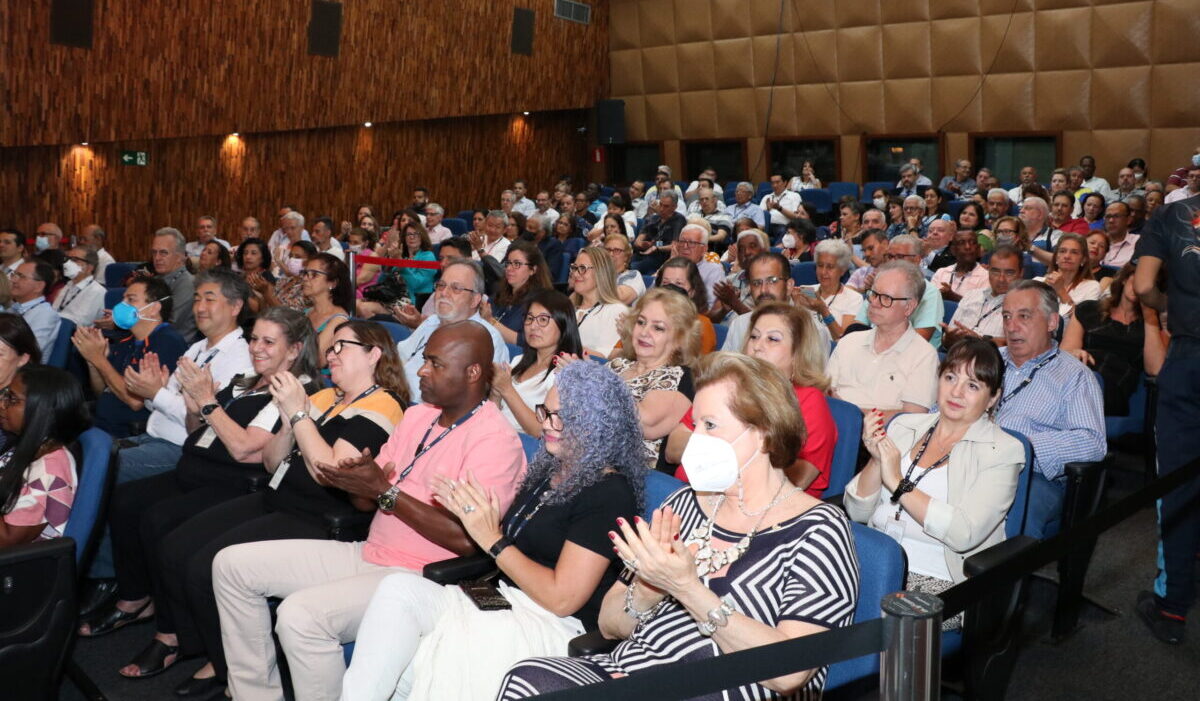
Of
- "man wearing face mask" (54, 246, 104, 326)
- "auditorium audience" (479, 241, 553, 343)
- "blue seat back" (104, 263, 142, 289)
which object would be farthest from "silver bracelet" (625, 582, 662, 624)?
"blue seat back" (104, 263, 142, 289)

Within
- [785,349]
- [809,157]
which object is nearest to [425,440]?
[785,349]

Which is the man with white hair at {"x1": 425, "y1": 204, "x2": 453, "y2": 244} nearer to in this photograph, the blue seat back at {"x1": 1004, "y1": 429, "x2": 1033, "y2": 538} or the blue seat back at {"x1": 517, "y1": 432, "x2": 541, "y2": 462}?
the blue seat back at {"x1": 517, "y1": 432, "x2": 541, "y2": 462}

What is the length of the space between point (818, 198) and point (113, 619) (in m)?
9.98

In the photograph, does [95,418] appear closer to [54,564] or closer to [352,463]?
[54,564]

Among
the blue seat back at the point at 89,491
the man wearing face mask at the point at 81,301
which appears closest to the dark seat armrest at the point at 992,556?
the blue seat back at the point at 89,491

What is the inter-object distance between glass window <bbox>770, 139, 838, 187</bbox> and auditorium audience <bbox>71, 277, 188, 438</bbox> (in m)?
10.9

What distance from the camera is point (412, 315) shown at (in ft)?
18.3

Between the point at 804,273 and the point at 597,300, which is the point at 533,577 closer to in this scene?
the point at 597,300

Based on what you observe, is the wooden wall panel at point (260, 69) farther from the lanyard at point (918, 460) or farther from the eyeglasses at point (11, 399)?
the lanyard at point (918, 460)

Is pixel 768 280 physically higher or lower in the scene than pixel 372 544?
higher

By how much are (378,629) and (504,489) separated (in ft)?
1.65

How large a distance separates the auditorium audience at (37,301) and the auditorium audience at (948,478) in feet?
14.9

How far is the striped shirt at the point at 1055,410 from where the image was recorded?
3275 millimetres

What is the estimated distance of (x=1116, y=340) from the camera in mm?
4535
